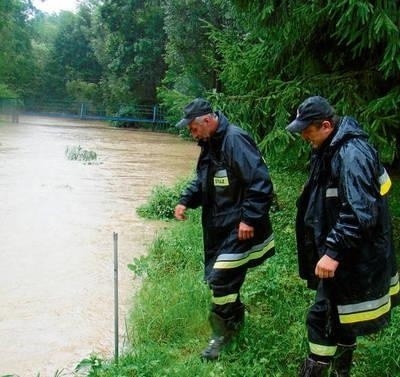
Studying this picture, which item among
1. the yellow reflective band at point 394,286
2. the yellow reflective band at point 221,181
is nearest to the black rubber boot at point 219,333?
the yellow reflective band at point 221,181

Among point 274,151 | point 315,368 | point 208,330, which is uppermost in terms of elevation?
point 274,151

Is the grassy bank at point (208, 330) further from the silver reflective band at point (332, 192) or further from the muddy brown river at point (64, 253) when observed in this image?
the silver reflective band at point (332, 192)

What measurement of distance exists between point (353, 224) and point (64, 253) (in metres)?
5.13

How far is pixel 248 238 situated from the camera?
11.4ft

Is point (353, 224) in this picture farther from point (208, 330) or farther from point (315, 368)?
point (208, 330)

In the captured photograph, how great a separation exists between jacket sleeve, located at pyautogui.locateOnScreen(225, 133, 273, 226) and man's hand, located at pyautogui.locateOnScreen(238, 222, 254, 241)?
0.09ft

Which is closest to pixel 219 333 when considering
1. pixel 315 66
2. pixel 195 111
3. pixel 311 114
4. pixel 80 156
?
pixel 195 111

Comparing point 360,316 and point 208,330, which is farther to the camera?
point 208,330

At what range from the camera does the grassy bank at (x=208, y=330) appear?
346 centimetres

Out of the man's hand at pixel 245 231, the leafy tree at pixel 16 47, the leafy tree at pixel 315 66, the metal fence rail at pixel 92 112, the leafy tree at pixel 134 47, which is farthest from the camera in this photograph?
the leafy tree at pixel 16 47

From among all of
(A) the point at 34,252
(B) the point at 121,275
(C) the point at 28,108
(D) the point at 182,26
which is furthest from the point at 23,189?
(C) the point at 28,108

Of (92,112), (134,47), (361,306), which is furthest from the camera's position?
(92,112)

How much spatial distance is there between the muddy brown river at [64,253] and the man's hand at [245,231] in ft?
5.13

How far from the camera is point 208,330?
4191 millimetres
